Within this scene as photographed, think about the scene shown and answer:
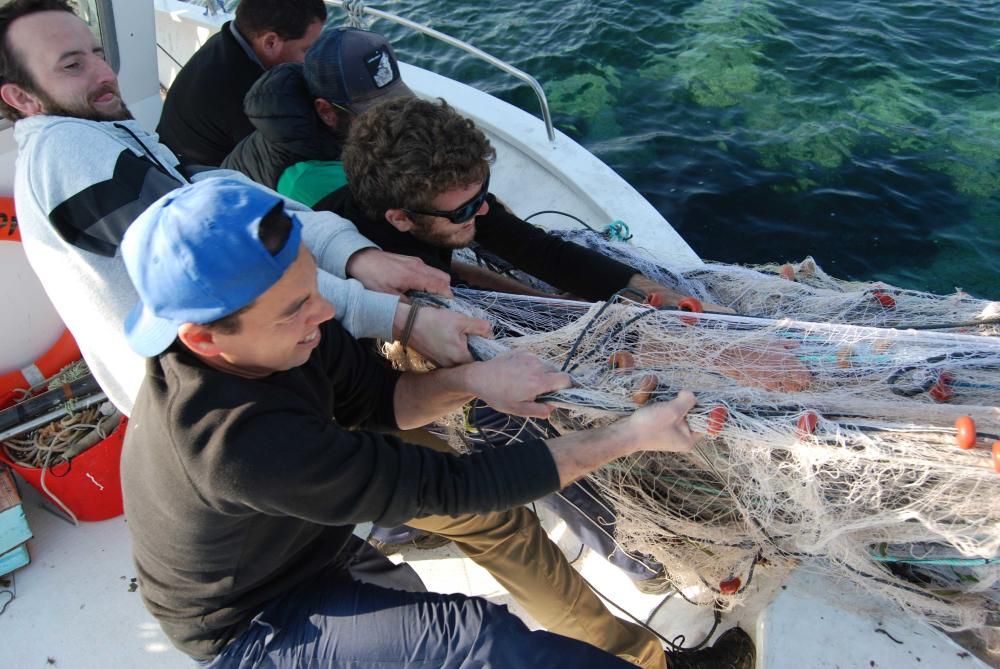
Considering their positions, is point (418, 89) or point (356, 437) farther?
point (418, 89)

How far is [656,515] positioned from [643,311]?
64cm

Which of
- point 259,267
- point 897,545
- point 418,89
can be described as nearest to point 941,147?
point 418,89

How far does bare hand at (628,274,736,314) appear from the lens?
254 cm

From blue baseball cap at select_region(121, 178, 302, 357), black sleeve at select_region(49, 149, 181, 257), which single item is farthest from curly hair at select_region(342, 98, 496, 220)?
blue baseball cap at select_region(121, 178, 302, 357)

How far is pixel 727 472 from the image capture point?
2021 mm

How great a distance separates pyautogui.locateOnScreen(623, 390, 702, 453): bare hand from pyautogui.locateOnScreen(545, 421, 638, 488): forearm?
0.08 ft

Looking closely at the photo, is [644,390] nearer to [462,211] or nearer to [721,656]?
[462,211]

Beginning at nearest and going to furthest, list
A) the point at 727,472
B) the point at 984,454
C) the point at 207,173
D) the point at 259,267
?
the point at 259,267
the point at 984,454
the point at 727,472
the point at 207,173

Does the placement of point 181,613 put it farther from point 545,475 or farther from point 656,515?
point 656,515

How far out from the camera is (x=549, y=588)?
2.61m

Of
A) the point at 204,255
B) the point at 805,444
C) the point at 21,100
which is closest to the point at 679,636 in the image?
the point at 805,444

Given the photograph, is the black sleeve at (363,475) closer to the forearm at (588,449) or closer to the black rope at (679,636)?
the forearm at (588,449)

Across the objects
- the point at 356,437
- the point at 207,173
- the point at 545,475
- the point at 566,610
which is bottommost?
the point at 566,610

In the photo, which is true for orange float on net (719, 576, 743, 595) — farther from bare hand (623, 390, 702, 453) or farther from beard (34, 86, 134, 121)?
beard (34, 86, 134, 121)
